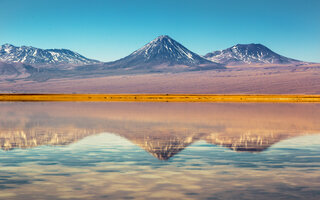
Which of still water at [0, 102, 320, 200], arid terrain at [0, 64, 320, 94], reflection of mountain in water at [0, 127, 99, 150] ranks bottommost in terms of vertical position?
still water at [0, 102, 320, 200]

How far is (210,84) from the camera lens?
Answer: 172 m

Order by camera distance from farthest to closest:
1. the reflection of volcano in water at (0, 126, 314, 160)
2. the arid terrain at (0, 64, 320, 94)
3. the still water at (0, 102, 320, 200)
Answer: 1. the arid terrain at (0, 64, 320, 94)
2. the reflection of volcano in water at (0, 126, 314, 160)
3. the still water at (0, 102, 320, 200)

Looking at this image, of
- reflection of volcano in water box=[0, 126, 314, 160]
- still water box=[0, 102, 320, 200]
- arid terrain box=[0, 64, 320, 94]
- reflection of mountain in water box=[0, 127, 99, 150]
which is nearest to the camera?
still water box=[0, 102, 320, 200]

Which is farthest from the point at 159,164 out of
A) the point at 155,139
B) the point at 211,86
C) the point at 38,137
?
the point at 211,86

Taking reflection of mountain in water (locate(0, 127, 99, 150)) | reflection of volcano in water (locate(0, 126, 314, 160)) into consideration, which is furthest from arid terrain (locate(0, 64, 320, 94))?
reflection of mountain in water (locate(0, 127, 99, 150))

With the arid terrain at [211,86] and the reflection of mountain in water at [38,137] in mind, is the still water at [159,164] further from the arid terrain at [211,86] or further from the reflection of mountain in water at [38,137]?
the arid terrain at [211,86]

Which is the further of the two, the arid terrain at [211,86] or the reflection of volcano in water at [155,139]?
the arid terrain at [211,86]

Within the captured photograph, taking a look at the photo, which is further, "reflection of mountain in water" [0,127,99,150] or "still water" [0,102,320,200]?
"reflection of mountain in water" [0,127,99,150]

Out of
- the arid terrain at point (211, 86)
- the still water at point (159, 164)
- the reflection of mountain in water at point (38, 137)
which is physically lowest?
the still water at point (159, 164)

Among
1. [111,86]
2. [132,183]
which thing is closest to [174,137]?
[132,183]

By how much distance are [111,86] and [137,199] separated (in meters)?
176

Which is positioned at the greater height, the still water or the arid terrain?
the arid terrain

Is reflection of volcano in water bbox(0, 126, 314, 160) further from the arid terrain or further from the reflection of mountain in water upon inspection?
the arid terrain

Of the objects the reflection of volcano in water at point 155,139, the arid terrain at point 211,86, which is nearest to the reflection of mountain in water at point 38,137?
the reflection of volcano in water at point 155,139
